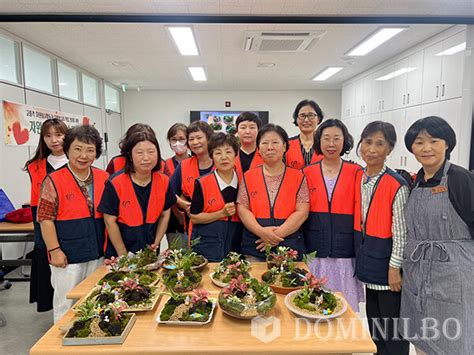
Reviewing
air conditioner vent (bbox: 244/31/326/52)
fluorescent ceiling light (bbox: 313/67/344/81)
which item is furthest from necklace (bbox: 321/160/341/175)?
fluorescent ceiling light (bbox: 313/67/344/81)

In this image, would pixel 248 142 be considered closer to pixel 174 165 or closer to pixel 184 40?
pixel 174 165

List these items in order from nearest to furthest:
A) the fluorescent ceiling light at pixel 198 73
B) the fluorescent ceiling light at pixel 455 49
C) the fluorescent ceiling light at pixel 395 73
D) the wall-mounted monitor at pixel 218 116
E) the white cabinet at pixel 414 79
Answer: the fluorescent ceiling light at pixel 455 49 < the white cabinet at pixel 414 79 < the fluorescent ceiling light at pixel 395 73 < the fluorescent ceiling light at pixel 198 73 < the wall-mounted monitor at pixel 218 116

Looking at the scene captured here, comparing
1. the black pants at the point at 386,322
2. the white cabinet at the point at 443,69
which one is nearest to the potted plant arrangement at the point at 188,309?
the black pants at the point at 386,322

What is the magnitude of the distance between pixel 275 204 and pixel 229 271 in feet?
1.87

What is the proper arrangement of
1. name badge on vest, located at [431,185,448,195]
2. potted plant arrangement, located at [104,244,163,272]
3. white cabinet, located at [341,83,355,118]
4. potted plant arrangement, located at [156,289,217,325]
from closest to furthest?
potted plant arrangement, located at [156,289,217,325] → name badge on vest, located at [431,185,448,195] → potted plant arrangement, located at [104,244,163,272] → white cabinet, located at [341,83,355,118]

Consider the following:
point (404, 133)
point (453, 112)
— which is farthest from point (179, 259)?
point (404, 133)

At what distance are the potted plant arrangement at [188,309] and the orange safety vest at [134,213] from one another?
69 cm

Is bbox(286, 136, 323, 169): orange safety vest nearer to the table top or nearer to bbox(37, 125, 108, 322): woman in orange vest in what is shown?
bbox(37, 125, 108, 322): woman in orange vest

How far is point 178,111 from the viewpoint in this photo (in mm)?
9375

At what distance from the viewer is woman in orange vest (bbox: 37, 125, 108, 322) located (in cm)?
207

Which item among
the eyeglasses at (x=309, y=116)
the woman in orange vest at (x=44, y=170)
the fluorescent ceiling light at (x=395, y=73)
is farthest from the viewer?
the fluorescent ceiling light at (x=395, y=73)

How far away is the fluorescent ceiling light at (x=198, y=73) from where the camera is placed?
6.48m

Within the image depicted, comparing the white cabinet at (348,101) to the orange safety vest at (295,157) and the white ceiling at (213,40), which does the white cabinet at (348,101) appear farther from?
the orange safety vest at (295,157)

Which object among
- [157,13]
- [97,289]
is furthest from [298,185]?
[157,13]
